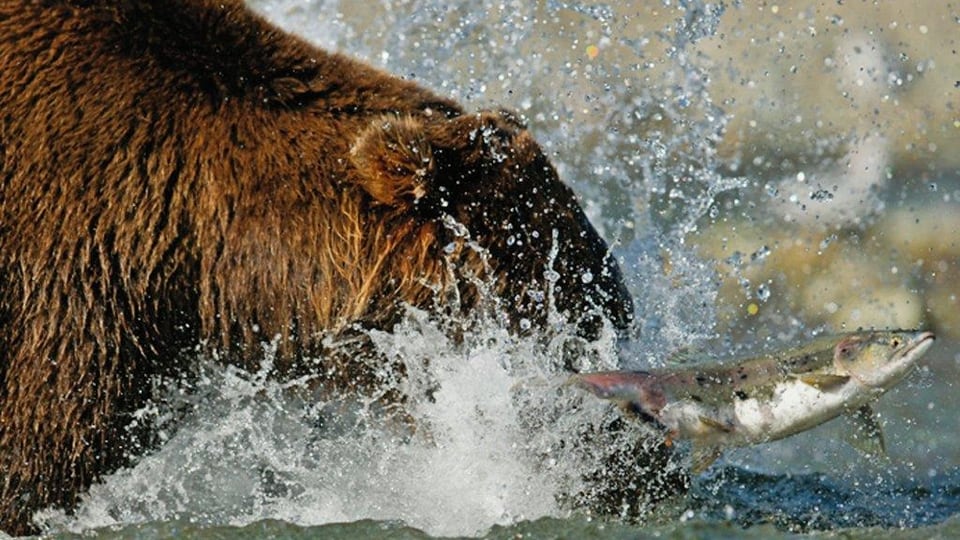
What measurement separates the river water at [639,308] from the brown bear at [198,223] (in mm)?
160

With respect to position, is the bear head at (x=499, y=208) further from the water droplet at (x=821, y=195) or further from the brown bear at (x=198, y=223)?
the water droplet at (x=821, y=195)

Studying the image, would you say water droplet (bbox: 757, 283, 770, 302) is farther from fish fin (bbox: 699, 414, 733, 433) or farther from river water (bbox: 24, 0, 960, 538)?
fish fin (bbox: 699, 414, 733, 433)

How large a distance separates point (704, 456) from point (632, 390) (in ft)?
0.98

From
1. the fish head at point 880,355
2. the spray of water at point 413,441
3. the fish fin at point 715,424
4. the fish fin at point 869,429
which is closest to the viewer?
the fish head at point 880,355

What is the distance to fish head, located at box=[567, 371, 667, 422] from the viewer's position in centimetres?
446

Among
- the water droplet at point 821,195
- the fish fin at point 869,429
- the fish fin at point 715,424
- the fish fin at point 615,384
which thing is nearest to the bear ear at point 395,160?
the fish fin at point 615,384

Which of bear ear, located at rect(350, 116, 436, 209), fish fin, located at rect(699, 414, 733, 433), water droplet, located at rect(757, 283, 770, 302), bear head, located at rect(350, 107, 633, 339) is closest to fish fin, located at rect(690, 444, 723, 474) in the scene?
fish fin, located at rect(699, 414, 733, 433)

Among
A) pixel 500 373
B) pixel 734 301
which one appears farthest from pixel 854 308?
pixel 500 373

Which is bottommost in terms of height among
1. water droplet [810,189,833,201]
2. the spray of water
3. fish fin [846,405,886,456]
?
the spray of water

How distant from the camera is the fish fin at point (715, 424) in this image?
4.41m

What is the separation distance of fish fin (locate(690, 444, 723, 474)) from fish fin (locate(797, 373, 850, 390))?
340 millimetres

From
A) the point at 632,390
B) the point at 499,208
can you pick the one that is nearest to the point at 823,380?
the point at 632,390

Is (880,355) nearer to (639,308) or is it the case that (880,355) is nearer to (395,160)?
(395,160)

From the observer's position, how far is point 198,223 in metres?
4.77
